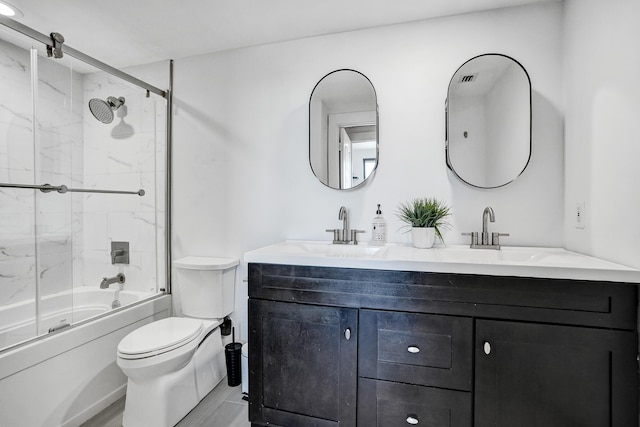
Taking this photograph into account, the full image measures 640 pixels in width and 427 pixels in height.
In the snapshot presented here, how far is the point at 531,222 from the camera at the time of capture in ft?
5.68

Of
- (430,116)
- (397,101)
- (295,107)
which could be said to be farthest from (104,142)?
(430,116)

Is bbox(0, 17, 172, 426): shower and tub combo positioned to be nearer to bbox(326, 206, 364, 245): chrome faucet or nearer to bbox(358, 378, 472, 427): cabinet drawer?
bbox(326, 206, 364, 245): chrome faucet

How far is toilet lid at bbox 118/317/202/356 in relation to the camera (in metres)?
1.56

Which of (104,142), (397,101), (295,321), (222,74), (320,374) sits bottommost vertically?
(320,374)

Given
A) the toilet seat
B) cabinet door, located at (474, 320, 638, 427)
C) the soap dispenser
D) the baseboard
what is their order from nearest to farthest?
cabinet door, located at (474, 320, 638, 427)
the toilet seat
the baseboard
the soap dispenser

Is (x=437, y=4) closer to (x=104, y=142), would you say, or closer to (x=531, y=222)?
(x=531, y=222)

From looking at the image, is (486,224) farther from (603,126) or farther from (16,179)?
(16,179)

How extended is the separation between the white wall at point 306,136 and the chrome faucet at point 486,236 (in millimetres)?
59

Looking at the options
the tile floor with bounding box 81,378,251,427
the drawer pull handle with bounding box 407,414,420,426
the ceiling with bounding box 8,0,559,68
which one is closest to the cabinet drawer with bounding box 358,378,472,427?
the drawer pull handle with bounding box 407,414,420,426

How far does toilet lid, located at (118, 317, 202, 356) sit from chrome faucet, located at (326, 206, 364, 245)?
3.24ft

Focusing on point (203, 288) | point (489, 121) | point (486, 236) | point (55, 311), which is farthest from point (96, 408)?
point (489, 121)

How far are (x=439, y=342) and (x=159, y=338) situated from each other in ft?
4.70

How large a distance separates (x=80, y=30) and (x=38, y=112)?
67 cm

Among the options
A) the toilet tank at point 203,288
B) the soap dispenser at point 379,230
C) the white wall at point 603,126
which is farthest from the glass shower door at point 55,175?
the white wall at point 603,126
